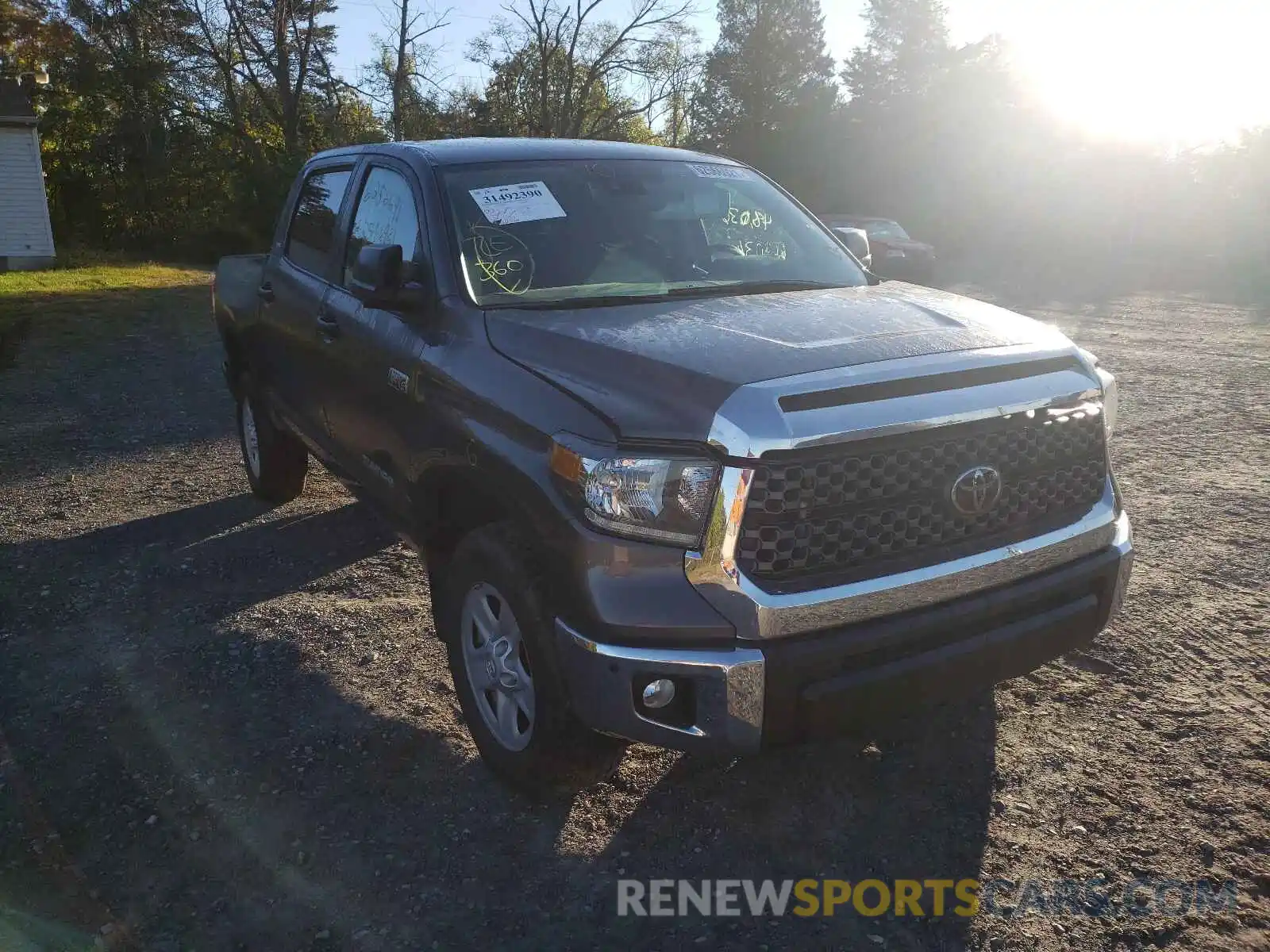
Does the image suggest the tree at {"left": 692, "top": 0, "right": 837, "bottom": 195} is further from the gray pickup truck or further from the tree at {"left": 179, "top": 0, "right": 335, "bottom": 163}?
the gray pickup truck

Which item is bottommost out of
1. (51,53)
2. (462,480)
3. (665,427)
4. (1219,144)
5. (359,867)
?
(359,867)

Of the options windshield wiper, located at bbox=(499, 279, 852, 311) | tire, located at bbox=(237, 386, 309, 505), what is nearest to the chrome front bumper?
windshield wiper, located at bbox=(499, 279, 852, 311)

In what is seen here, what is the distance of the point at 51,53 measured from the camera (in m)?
31.8

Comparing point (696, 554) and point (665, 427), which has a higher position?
point (665, 427)

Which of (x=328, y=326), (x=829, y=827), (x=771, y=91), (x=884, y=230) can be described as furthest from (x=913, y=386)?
(x=771, y=91)

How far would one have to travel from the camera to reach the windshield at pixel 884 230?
20016 millimetres

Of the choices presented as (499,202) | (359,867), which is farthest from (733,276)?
(359,867)

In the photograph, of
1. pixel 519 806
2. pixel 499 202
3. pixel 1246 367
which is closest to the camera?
pixel 519 806

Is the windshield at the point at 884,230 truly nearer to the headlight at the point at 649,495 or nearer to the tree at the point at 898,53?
the headlight at the point at 649,495

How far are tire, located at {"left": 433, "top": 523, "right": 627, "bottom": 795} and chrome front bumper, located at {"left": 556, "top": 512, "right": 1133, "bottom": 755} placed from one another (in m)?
0.13

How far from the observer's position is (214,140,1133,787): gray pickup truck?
2502 mm

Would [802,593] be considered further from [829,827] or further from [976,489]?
→ [829,827]

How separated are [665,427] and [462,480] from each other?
867mm

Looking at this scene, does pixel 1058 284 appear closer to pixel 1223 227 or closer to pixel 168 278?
pixel 1223 227
